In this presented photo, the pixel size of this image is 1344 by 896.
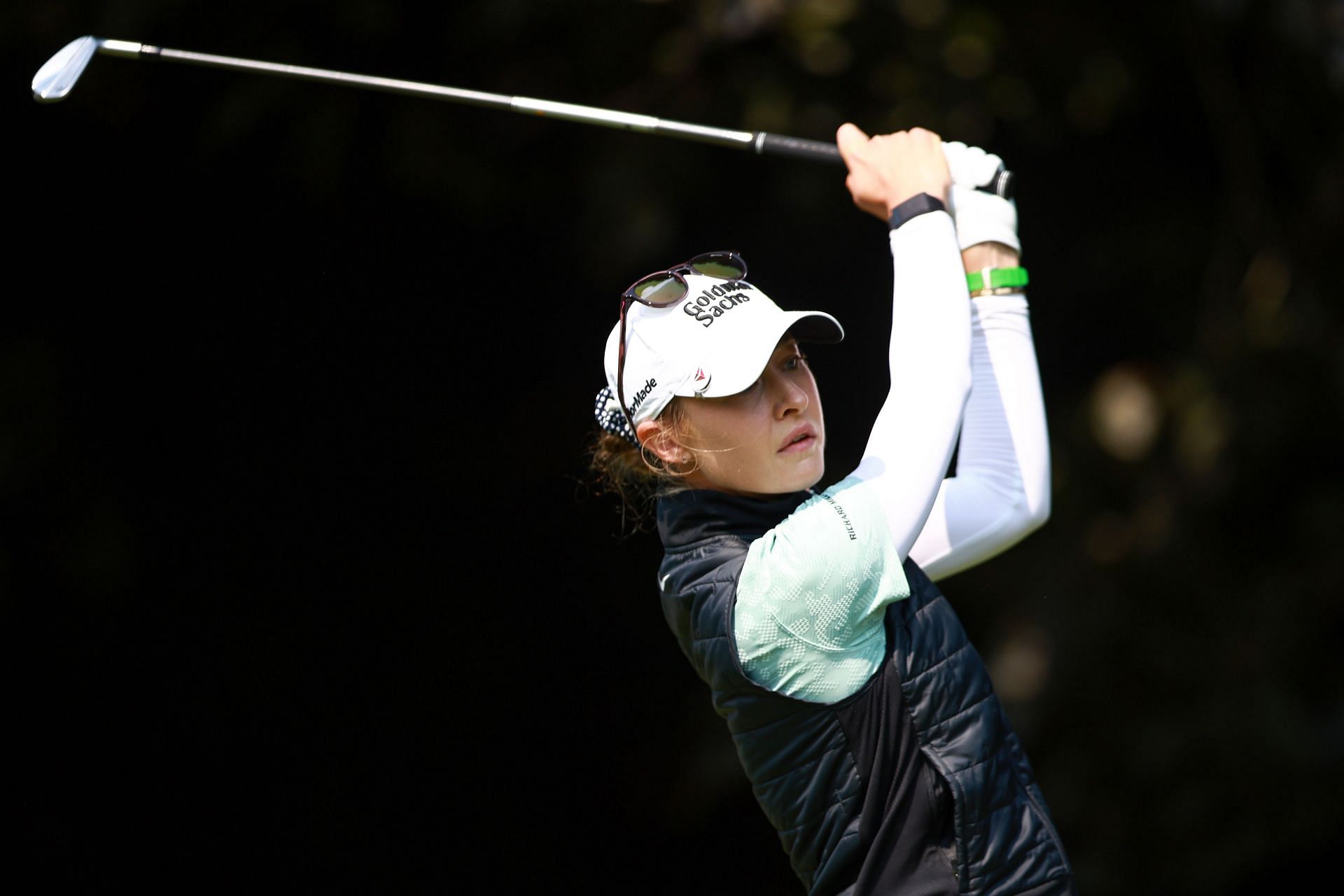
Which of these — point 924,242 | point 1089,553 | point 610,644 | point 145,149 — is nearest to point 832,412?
point 1089,553

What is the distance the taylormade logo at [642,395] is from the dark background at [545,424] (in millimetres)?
1856

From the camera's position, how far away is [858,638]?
1342 mm

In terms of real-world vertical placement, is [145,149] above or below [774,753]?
above

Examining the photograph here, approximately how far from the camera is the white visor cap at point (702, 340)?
54.7 inches

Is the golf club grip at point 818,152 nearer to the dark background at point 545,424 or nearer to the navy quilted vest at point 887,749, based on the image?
the navy quilted vest at point 887,749

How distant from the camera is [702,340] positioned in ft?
4.59

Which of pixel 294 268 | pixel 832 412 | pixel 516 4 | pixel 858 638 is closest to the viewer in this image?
pixel 858 638

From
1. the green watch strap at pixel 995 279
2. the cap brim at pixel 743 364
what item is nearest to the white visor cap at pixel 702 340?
the cap brim at pixel 743 364

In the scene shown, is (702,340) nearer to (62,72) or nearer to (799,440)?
(799,440)

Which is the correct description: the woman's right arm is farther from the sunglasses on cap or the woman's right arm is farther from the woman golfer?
the sunglasses on cap

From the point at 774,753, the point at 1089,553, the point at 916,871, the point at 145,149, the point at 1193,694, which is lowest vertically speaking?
the point at 1193,694

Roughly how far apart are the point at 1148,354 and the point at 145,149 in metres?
2.57

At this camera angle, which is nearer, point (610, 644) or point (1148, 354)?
point (1148, 354)

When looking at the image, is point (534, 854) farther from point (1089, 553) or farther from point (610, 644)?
point (1089, 553)
